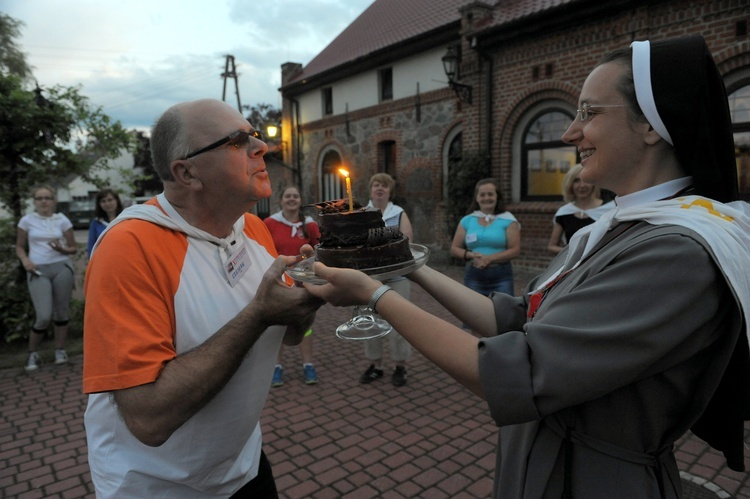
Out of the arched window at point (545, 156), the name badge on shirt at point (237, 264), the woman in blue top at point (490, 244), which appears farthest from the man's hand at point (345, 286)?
the arched window at point (545, 156)

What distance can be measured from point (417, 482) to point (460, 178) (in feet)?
31.5

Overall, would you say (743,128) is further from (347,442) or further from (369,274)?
(369,274)

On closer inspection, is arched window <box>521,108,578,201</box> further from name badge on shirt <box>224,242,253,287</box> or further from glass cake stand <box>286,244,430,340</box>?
name badge on shirt <box>224,242,253,287</box>

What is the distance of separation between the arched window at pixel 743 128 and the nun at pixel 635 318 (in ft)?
29.1

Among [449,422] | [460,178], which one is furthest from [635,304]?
[460,178]

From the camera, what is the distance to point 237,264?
190 centimetres

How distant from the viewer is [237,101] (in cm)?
3138

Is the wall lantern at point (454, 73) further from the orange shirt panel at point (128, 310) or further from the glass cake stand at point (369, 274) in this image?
the orange shirt panel at point (128, 310)

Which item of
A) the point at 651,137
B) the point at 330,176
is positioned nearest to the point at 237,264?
the point at 651,137

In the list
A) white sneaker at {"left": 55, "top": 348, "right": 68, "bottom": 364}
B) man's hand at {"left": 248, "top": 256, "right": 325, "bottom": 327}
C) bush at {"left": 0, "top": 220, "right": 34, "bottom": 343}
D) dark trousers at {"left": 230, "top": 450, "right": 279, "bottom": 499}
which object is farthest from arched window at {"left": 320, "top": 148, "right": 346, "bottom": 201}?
man's hand at {"left": 248, "top": 256, "right": 325, "bottom": 327}

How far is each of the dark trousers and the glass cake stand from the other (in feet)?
2.23

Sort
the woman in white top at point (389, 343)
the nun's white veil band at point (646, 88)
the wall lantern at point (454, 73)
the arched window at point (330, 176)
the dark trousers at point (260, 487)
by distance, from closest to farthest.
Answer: the nun's white veil band at point (646, 88), the dark trousers at point (260, 487), the woman in white top at point (389, 343), the wall lantern at point (454, 73), the arched window at point (330, 176)

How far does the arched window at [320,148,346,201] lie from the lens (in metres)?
18.8

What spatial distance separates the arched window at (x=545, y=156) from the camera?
1102 cm
